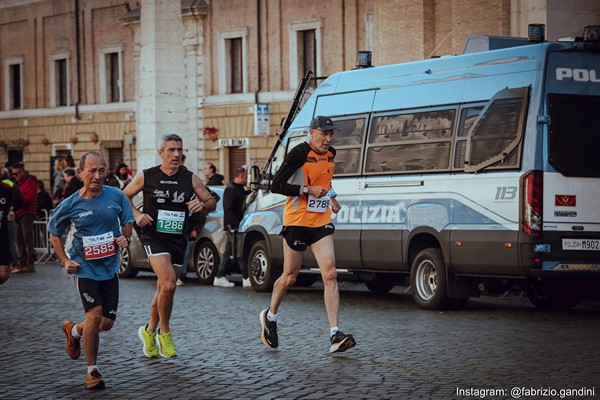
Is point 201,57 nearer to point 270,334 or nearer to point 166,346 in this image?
point 270,334

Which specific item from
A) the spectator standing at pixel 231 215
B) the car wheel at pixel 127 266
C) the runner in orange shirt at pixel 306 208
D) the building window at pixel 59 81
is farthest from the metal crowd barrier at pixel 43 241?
the building window at pixel 59 81

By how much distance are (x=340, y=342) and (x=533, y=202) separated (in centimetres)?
391

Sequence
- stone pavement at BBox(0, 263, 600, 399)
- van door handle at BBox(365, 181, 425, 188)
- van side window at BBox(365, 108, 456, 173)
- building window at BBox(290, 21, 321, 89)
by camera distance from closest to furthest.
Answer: stone pavement at BBox(0, 263, 600, 399) → van side window at BBox(365, 108, 456, 173) → van door handle at BBox(365, 181, 425, 188) → building window at BBox(290, 21, 321, 89)

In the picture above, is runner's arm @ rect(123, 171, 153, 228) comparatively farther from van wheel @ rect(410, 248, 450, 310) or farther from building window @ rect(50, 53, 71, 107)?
building window @ rect(50, 53, 71, 107)

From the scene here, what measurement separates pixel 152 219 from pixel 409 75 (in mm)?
5899

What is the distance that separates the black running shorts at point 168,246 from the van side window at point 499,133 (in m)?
4.61

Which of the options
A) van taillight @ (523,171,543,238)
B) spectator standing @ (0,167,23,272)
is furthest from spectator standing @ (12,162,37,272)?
van taillight @ (523,171,543,238)

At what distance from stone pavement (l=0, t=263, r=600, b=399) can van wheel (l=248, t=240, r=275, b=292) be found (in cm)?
141

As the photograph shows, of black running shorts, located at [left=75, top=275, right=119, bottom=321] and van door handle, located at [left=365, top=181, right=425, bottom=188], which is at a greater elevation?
van door handle, located at [left=365, top=181, right=425, bottom=188]

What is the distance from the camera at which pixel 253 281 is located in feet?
64.6

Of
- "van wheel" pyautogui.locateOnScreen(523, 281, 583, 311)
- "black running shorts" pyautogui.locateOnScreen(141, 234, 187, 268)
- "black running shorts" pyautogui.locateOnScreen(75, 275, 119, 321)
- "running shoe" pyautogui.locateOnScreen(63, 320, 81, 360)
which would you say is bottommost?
"van wheel" pyautogui.locateOnScreen(523, 281, 583, 311)

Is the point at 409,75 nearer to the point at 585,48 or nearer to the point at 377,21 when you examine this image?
the point at 585,48

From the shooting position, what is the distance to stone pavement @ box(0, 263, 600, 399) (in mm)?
9758

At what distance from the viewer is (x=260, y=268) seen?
19.6 metres
